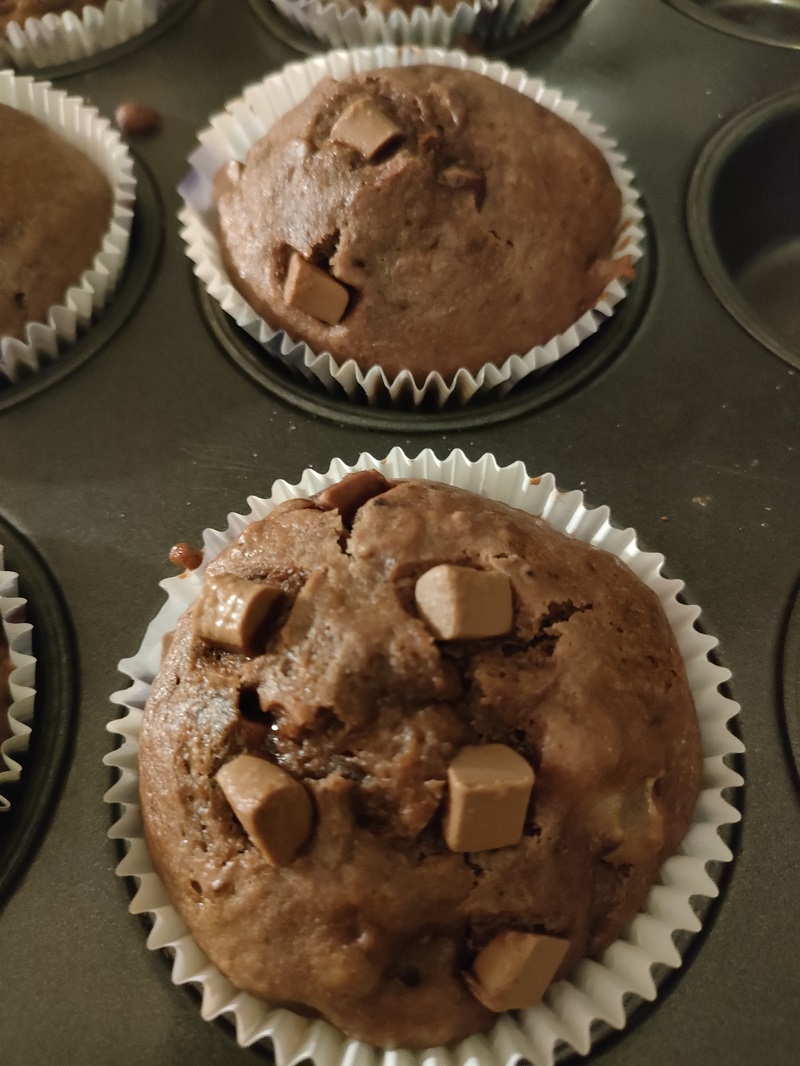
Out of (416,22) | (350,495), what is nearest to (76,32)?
(416,22)

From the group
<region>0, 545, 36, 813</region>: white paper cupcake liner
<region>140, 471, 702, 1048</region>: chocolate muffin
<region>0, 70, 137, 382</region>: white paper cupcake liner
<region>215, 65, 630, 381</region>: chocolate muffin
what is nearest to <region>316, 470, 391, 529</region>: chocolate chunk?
<region>140, 471, 702, 1048</region>: chocolate muffin

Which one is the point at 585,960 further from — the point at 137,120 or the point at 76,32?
the point at 76,32

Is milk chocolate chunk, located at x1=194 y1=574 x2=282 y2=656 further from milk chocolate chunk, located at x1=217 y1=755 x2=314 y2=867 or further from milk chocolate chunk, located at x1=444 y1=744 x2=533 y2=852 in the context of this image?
milk chocolate chunk, located at x1=444 y1=744 x2=533 y2=852

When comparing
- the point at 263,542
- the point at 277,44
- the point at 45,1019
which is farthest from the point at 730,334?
the point at 45,1019

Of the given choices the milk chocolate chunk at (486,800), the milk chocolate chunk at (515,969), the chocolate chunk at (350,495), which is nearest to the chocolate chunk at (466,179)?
the chocolate chunk at (350,495)

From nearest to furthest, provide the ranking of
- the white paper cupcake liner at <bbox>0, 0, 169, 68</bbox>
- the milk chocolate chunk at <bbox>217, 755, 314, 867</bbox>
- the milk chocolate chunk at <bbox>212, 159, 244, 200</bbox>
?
the milk chocolate chunk at <bbox>217, 755, 314, 867</bbox>
the milk chocolate chunk at <bbox>212, 159, 244, 200</bbox>
the white paper cupcake liner at <bbox>0, 0, 169, 68</bbox>

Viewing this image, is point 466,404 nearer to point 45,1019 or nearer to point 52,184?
point 52,184
